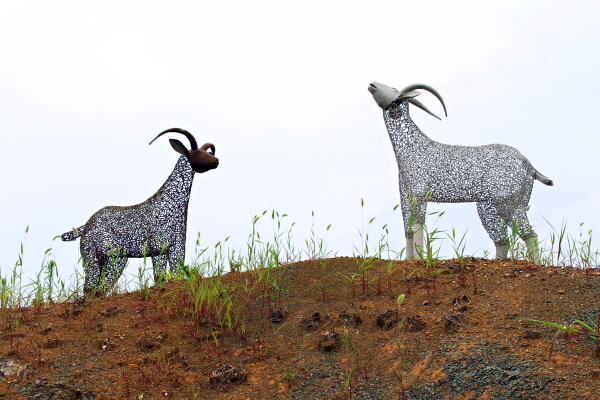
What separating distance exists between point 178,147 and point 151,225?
3.84 feet

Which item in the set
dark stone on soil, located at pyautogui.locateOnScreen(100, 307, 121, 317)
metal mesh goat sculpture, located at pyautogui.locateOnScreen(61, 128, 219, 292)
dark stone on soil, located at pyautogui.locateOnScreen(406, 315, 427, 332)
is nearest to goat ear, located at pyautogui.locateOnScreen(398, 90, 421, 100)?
metal mesh goat sculpture, located at pyautogui.locateOnScreen(61, 128, 219, 292)

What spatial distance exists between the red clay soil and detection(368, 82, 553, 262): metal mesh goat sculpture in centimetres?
235

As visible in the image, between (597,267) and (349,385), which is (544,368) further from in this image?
(597,267)

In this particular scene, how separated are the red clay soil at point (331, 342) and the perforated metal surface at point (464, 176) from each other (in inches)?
92.6

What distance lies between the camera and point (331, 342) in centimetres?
362

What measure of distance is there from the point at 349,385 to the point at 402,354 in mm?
447

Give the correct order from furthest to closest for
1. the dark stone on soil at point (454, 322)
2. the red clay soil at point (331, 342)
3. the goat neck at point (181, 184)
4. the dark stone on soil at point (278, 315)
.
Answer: the goat neck at point (181, 184) → the dark stone on soil at point (278, 315) → the dark stone on soil at point (454, 322) → the red clay soil at point (331, 342)

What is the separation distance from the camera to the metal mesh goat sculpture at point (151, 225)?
7.19 meters

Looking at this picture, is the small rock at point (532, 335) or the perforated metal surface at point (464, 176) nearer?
the small rock at point (532, 335)

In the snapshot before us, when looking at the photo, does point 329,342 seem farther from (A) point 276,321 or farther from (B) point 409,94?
(B) point 409,94

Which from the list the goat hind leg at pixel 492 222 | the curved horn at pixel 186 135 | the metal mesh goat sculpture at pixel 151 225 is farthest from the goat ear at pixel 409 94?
the curved horn at pixel 186 135

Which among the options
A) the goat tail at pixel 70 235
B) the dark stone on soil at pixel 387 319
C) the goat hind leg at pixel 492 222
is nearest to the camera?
the dark stone on soil at pixel 387 319

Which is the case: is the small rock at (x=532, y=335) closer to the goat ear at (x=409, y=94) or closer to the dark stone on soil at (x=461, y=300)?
the dark stone on soil at (x=461, y=300)

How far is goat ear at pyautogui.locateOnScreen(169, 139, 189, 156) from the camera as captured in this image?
23.9 ft
